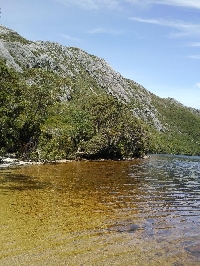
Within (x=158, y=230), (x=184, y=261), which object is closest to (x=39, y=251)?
(x=184, y=261)

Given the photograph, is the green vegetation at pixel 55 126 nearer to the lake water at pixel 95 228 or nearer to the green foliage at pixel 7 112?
the green foliage at pixel 7 112

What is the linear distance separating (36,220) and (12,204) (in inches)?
165

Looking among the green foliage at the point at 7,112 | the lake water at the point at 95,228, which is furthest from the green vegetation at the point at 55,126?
the lake water at the point at 95,228

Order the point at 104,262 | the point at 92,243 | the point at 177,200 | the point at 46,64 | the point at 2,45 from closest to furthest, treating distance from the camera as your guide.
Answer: the point at 104,262, the point at 92,243, the point at 177,200, the point at 2,45, the point at 46,64

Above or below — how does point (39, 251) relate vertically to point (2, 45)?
below

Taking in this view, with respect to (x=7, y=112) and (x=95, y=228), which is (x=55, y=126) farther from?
(x=95, y=228)

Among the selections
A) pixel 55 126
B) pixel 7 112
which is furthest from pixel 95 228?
pixel 55 126

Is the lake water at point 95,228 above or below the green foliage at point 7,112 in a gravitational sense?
below

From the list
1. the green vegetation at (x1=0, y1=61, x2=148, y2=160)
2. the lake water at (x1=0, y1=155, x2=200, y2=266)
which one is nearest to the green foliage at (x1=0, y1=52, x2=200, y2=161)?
the green vegetation at (x1=0, y1=61, x2=148, y2=160)

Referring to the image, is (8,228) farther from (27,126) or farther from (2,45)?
(2,45)

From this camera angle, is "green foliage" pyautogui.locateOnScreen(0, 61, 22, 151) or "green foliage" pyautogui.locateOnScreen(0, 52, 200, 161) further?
"green foliage" pyautogui.locateOnScreen(0, 52, 200, 161)

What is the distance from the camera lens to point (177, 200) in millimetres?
26188

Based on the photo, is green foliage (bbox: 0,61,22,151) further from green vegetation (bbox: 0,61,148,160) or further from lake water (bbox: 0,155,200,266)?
lake water (bbox: 0,155,200,266)

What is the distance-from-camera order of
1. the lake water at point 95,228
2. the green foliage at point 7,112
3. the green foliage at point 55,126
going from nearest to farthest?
1. the lake water at point 95,228
2. the green foliage at point 7,112
3. the green foliage at point 55,126
